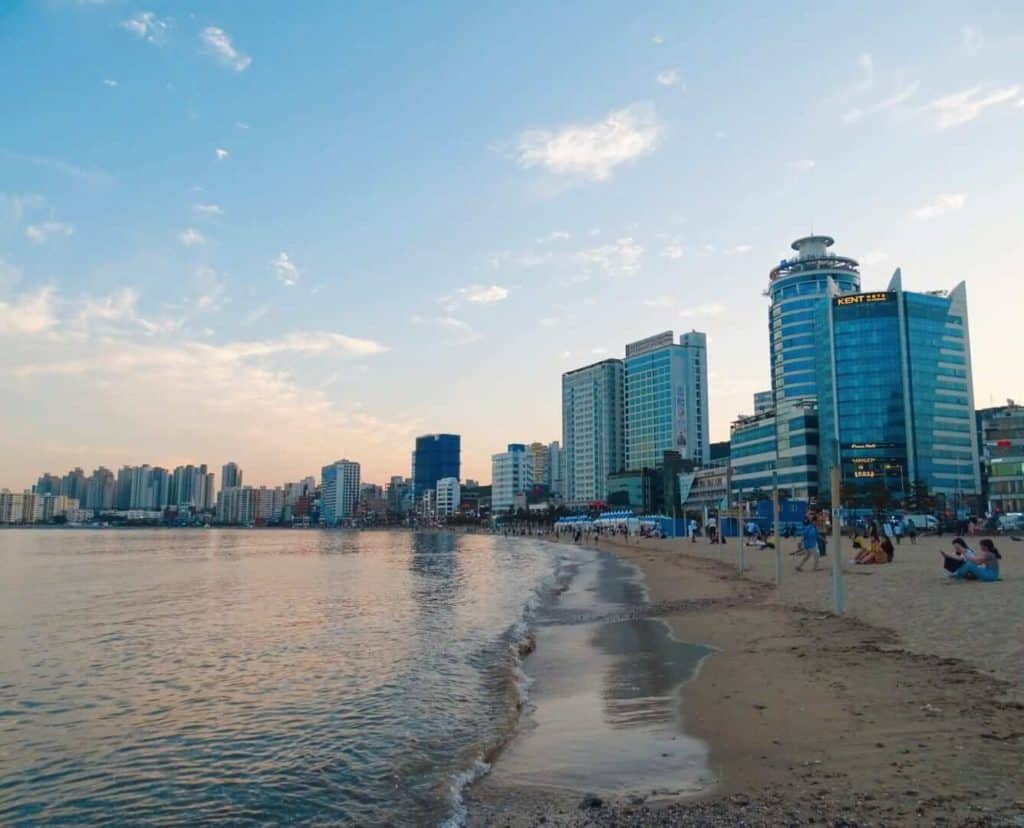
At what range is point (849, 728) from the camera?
830 centimetres

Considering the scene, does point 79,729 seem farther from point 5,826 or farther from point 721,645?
point 721,645

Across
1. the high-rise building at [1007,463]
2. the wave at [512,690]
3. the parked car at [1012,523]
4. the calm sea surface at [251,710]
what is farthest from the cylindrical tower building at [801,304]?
the calm sea surface at [251,710]

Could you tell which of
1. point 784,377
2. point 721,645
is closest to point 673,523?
point 784,377

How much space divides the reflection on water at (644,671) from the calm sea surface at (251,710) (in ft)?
6.00

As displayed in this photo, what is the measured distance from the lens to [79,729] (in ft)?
37.5

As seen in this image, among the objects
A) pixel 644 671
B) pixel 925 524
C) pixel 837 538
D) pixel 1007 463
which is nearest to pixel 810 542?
pixel 837 538

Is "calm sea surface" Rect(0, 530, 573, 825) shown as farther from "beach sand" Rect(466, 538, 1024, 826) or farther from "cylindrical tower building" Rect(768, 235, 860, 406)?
"cylindrical tower building" Rect(768, 235, 860, 406)

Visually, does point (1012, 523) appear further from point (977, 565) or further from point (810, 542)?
point (977, 565)

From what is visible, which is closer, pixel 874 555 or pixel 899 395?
pixel 874 555

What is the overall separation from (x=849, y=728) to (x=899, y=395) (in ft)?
464

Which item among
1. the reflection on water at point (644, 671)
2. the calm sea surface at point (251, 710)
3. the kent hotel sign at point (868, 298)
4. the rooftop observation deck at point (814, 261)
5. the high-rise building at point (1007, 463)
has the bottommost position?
the calm sea surface at point (251, 710)

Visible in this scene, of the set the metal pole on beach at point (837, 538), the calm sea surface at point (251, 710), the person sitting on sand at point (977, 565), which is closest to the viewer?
the calm sea surface at point (251, 710)

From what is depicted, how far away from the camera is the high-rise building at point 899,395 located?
13075 cm

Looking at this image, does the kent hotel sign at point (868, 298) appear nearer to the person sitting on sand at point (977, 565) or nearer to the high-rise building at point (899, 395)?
the high-rise building at point (899, 395)
